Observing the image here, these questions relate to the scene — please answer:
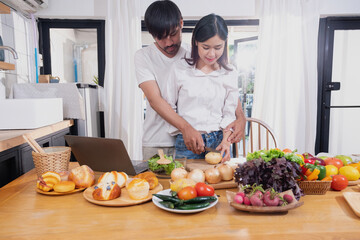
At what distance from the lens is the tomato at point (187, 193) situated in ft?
2.79

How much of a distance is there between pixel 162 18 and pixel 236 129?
73cm

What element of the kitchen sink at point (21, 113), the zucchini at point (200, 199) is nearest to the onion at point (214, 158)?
the zucchini at point (200, 199)

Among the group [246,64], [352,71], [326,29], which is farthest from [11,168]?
[352,71]

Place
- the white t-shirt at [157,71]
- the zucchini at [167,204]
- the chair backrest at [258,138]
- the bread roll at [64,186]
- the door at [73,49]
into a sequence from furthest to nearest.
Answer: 1. the door at [73,49]
2. the chair backrest at [258,138]
3. the white t-shirt at [157,71]
4. the bread roll at [64,186]
5. the zucchini at [167,204]

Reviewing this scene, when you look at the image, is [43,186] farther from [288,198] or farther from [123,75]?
[123,75]

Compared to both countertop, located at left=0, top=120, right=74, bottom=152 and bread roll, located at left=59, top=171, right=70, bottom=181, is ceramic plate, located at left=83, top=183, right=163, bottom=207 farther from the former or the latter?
countertop, located at left=0, top=120, right=74, bottom=152

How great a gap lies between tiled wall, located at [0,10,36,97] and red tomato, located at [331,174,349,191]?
2.46 m

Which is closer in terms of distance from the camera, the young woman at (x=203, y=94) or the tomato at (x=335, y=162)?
the tomato at (x=335, y=162)

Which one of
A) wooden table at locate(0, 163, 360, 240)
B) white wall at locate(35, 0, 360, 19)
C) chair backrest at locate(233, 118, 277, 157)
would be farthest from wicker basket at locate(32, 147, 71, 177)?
white wall at locate(35, 0, 360, 19)

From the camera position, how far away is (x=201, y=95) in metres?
1.52

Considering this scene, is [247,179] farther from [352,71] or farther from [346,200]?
[352,71]

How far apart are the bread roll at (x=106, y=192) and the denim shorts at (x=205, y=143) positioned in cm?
67

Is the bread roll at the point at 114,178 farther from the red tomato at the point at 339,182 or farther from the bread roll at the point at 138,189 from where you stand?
the red tomato at the point at 339,182

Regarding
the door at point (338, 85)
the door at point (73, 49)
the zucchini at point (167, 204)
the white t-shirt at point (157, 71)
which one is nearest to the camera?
the zucchini at point (167, 204)
